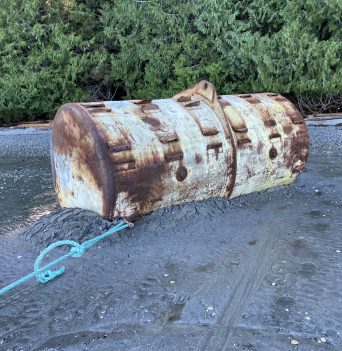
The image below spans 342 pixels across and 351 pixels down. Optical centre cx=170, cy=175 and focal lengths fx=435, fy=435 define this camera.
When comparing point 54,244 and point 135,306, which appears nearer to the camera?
point 135,306

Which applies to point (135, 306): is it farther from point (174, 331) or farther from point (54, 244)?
point (54, 244)

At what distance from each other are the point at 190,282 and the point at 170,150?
3.96 feet

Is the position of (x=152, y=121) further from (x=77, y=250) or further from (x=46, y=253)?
(x=46, y=253)

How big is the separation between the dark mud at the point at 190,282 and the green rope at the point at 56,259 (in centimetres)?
6

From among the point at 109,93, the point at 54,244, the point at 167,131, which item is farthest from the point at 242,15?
the point at 54,244

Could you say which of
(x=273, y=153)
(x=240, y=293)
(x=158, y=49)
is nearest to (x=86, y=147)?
(x=240, y=293)

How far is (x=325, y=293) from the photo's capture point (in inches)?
107

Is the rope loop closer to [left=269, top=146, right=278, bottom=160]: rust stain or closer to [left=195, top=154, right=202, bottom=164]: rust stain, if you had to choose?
[left=195, top=154, right=202, bottom=164]: rust stain

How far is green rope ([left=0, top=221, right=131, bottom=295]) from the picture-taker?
2.91 metres

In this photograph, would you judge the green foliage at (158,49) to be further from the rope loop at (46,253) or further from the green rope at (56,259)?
the rope loop at (46,253)

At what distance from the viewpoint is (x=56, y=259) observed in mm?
3367

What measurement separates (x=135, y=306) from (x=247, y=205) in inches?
78.0

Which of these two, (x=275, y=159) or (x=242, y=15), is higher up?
(x=242, y=15)

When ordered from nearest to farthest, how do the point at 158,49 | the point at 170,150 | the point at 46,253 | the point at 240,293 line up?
the point at 240,293 < the point at 46,253 < the point at 170,150 < the point at 158,49
